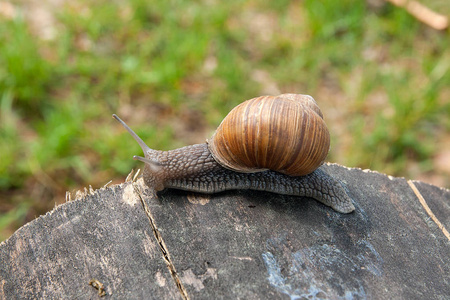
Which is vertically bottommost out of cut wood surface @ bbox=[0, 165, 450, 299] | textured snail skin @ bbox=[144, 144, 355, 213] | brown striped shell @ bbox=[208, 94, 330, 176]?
cut wood surface @ bbox=[0, 165, 450, 299]

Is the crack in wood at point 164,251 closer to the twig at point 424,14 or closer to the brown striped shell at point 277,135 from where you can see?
the brown striped shell at point 277,135

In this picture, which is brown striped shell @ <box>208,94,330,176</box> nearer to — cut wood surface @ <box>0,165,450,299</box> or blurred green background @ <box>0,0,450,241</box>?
cut wood surface @ <box>0,165,450,299</box>

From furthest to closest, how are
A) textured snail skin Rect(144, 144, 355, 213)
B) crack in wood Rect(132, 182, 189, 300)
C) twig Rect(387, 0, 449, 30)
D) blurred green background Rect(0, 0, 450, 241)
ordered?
twig Rect(387, 0, 449, 30) → blurred green background Rect(0, 0, 450, 241) → textured snail skin Rect(144, 144, 355, 213) → crack in wood Rect(132, 182, 189, 300)

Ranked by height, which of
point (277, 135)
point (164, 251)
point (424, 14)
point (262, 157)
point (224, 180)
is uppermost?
point (424, 14)

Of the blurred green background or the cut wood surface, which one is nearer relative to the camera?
the cut wood surface

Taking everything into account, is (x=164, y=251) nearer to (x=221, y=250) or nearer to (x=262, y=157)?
(x=221, y=250)

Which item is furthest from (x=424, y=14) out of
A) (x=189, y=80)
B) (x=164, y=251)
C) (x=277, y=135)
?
(x=164, y=251)

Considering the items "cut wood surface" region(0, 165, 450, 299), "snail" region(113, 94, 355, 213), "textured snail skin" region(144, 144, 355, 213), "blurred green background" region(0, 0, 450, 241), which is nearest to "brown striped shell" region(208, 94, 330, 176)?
"snail" region(113, 94, 355, 213)

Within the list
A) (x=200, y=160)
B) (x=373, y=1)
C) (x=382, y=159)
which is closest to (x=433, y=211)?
(x=200, y=160)
